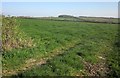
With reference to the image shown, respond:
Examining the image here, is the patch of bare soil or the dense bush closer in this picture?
the patch of bare soil

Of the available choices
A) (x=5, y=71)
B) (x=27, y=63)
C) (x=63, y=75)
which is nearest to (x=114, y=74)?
(x=63, y=75)

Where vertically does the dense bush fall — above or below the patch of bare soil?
above

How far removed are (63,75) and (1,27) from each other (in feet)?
23.7

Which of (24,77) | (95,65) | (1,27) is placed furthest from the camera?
(1,27)

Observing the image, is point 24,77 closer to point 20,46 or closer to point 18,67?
point 18,67

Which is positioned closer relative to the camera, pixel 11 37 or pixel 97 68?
pixel 97 68

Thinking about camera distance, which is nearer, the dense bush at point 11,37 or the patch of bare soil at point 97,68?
the patch of bare soil at point 97,68

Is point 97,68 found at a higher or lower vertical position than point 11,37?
lower

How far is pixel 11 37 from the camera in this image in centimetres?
1934

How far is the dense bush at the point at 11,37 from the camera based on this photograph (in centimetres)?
1847

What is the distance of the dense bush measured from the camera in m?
18.5

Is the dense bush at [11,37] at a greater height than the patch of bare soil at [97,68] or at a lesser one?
greater

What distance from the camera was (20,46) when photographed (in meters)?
19.6

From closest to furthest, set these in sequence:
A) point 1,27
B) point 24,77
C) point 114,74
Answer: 1. point 24,77
2. point 114,74
3. point 1,27
